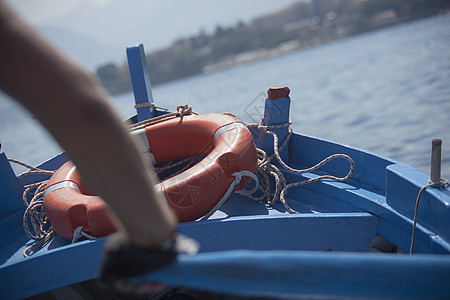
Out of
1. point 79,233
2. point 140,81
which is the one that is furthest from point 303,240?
point 140,81

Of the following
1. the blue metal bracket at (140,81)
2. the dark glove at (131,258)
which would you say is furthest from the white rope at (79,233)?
the blue metal bracket at (140,81)

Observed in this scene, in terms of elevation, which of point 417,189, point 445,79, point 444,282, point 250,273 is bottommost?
point 445,79

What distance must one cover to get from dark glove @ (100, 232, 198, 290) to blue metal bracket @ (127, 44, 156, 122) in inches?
90.5

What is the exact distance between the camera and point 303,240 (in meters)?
1.48

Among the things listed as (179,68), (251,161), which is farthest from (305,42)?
(251,161)

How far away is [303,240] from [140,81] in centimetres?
174

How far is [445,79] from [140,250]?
33.0ft

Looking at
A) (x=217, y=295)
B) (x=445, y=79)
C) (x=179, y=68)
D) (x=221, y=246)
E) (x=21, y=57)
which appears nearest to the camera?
(x=21, y=57)

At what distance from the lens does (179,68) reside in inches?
1681

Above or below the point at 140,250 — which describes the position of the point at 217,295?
below

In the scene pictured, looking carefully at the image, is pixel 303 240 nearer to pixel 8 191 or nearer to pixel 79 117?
pixel 79 117

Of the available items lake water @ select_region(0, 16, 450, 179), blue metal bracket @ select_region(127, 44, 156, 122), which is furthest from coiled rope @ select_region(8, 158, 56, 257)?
blue metal bracket @ select_region(127, 44, 156, 122)

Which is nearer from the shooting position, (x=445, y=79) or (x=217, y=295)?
(x=217, y=295)

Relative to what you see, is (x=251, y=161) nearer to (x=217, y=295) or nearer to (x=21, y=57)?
(x=217, y=295)
